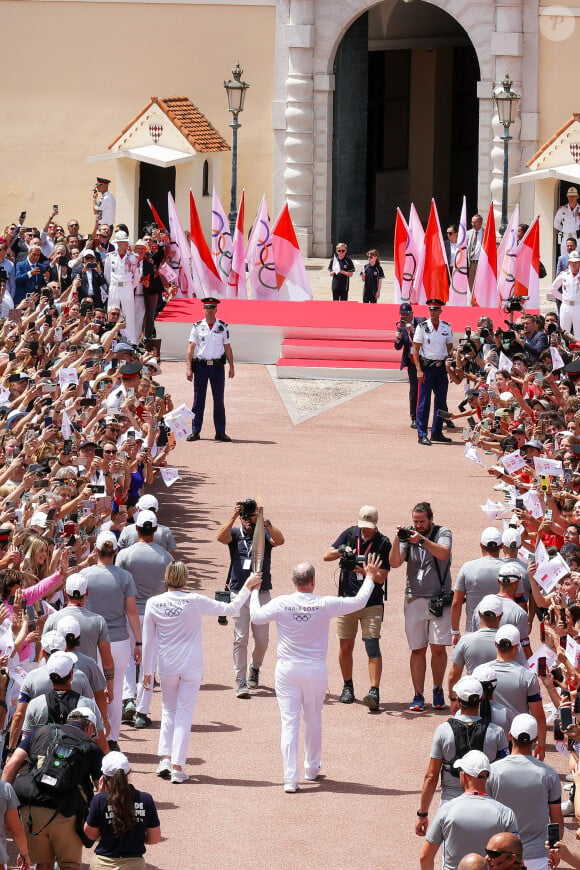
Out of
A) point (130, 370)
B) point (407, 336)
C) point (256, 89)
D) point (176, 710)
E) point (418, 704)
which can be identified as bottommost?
point (418, 704)

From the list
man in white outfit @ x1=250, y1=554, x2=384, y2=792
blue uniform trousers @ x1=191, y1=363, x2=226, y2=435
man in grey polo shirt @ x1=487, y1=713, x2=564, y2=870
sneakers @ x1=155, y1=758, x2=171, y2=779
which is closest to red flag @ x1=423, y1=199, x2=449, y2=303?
blue uniform trousers @ x1=191, y1=363, x2=226, y2=435

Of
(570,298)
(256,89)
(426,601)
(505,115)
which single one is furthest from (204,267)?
(426,601)

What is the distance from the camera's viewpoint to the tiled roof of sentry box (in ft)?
108

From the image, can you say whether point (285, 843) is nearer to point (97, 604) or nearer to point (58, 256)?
point (97, 604)

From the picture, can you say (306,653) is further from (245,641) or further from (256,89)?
(256,89)

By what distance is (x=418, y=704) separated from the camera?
12773 mm

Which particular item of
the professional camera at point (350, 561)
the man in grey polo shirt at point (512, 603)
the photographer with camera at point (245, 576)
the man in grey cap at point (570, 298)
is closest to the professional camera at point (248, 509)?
the photographer with camera at point (245, 576)

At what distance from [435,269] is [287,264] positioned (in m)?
2.46

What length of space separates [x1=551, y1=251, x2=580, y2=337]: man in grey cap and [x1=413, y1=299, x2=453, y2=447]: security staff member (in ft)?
13.9

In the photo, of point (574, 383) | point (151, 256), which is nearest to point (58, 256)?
point (151, 256)

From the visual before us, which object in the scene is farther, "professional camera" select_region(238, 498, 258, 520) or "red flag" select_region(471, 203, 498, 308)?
"red flag" select_region(471, 203, 498, 308)

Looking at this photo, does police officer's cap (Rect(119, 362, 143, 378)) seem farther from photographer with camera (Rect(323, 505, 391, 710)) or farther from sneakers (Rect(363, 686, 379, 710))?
sneakers (Rect(363, 686, 379, 710))

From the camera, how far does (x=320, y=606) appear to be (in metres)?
11.4

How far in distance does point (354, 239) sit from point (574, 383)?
62.8 ft
